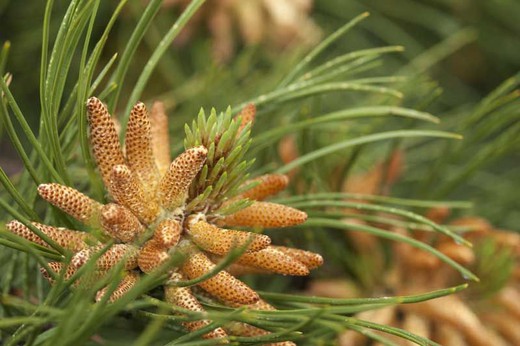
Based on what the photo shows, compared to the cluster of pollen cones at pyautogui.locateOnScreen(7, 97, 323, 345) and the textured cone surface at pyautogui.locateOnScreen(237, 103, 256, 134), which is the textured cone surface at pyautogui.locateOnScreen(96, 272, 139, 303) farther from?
the textured cone surface at pyautogui.locateOnScreen(237, 103, 256, 134)

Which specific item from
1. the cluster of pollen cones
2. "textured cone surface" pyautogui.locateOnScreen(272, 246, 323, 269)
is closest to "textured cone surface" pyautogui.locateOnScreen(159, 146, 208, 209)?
the cluster of pollen cones

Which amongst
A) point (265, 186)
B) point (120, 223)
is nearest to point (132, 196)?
point (120, 223)

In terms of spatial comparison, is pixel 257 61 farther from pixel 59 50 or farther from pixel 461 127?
pixel 59 50

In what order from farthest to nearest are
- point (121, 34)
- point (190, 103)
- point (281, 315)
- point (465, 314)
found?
point (121, 34) < point (190, 103) < point (465, 314) < point (281, 315)

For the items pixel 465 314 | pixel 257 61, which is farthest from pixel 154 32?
pixel 465 314

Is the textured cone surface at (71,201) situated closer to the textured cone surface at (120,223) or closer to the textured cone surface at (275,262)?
the textured cone surface at (120,223)

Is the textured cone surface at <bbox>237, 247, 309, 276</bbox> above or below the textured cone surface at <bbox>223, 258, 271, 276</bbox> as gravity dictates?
below
